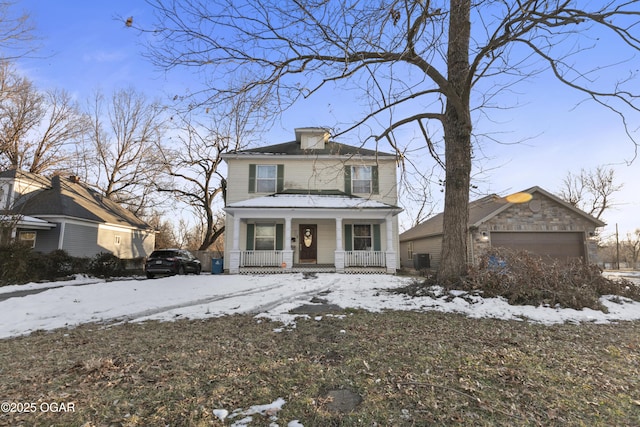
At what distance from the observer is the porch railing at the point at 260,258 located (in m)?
13.2

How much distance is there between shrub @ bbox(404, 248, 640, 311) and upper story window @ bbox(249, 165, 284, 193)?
9819mm

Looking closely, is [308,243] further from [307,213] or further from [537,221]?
[537,221]

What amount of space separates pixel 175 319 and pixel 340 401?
12.0 feet

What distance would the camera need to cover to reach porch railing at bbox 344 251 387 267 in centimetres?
1338

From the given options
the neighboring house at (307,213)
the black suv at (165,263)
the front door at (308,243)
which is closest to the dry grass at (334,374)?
the neighboring house at (307,213)

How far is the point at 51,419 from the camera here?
201cm

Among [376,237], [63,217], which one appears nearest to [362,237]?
[376,237]

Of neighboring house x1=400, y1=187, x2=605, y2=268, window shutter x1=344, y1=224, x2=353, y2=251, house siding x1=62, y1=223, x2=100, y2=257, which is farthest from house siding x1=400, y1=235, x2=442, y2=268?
house siding x1=62, y1=223, x2=100, y2=257

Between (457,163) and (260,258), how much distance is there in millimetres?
9288

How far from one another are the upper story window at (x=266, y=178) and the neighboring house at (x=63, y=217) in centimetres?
884

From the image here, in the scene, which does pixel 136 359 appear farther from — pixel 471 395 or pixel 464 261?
pixel 464 261

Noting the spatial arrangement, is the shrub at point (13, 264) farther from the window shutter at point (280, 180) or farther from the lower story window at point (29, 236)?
the window shutter at point (280, 180)

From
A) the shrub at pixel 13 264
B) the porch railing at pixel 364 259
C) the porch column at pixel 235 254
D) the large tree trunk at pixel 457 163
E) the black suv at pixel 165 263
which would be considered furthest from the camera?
the porch railing at pixel 364 259

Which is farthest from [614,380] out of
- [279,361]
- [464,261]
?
[464,261]
